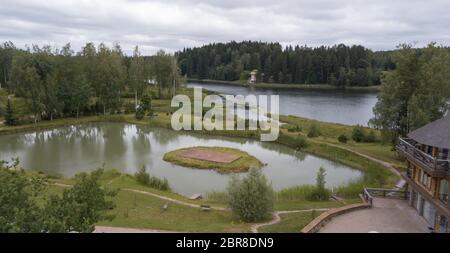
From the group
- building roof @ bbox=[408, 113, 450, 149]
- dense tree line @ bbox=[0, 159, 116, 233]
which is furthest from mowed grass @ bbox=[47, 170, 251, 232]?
building roof @ bbox=[408, 113, 450, 149]

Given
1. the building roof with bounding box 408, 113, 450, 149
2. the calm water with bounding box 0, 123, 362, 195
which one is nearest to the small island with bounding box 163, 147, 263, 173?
the calm water with bounding box 0, 123, 362, 195

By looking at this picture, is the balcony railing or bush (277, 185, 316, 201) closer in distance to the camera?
the balcony railing

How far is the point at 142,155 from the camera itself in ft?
143

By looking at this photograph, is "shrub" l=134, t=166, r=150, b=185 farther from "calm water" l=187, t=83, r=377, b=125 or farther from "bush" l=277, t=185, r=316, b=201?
"calm water" l=187, t=83, r=377, b=125

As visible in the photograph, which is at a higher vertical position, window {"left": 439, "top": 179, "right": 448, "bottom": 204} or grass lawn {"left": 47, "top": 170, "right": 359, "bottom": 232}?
window {"left": 439, "top": 179, "right": 448, "bottom": 204}

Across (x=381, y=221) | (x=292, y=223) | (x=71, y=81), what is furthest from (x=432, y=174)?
(x=71, y=81)

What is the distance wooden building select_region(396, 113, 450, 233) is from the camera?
2023 cm

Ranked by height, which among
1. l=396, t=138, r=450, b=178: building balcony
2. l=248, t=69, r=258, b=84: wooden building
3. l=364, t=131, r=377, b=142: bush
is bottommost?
l=364, t=131, r=377, b=142: bush

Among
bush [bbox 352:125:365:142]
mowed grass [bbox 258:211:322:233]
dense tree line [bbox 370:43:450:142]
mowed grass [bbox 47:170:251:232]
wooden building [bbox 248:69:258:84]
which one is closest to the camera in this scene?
mowed grass [bbox 258:211:322:233]

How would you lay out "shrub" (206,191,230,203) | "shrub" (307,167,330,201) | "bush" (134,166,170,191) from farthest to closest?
"bush" (134,166,170,191)
"shrub" (206,191,230,203)
"shrub" (307,167,330,201)

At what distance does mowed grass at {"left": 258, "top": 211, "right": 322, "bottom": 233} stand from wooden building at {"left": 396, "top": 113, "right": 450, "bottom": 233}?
574 cm

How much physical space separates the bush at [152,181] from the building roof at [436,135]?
58.9 feet

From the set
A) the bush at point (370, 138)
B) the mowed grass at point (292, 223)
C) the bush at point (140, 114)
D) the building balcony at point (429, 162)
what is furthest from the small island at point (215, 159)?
the bush at point (140, 114)
